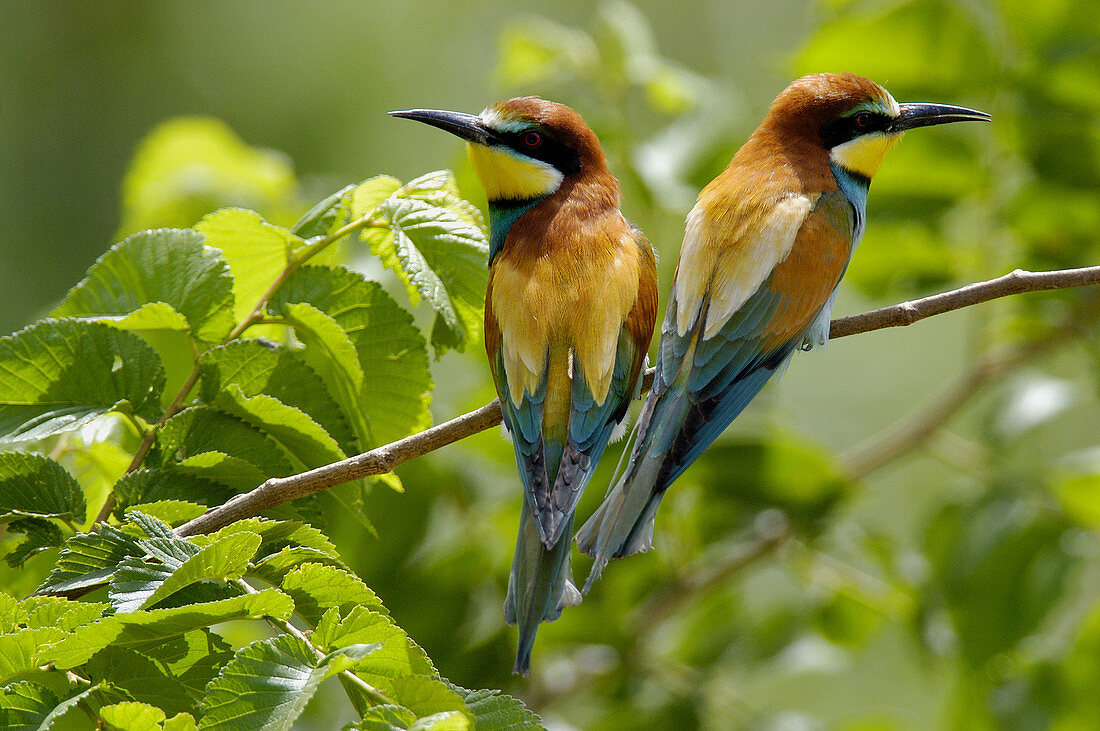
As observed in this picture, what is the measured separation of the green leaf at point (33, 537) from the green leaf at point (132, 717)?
9.0 inches

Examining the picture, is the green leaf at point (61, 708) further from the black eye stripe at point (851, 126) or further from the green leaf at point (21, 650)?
the black eye stripe at point (851, 126)

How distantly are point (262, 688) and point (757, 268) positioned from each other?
0.71 metres

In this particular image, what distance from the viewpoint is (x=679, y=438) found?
1064 mm

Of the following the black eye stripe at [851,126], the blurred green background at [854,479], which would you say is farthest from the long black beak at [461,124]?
the black eye stripe at [851,126]

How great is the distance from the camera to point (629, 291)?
1.08 metres

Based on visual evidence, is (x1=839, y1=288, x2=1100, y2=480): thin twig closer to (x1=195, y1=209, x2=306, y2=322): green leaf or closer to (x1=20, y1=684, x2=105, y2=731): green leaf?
(x1=195, y1=209, x2=306, y2=322): green leaf

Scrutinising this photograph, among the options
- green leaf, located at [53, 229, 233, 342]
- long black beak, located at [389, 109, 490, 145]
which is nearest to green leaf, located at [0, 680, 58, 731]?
green leaf, located at [53, 229, 233, 342]

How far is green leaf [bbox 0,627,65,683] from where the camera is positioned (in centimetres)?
66

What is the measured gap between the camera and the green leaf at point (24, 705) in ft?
2.16

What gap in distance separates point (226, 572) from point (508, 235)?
22.8 inches

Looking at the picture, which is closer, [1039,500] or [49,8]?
[1039,500]

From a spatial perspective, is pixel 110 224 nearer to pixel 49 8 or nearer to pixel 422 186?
pixel 49 8

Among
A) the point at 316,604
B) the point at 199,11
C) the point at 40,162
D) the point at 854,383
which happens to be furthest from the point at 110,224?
the point at 316,604

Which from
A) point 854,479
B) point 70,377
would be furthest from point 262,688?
point 854,479
